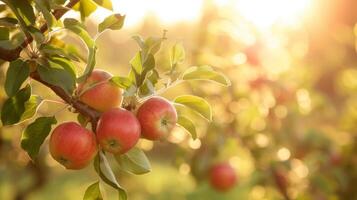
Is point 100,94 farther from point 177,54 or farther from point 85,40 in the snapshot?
point 177,54

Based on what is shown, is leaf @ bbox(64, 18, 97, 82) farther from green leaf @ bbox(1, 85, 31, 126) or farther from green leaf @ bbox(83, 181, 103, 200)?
green leaf @ bbox(83, 181, 103, 200)

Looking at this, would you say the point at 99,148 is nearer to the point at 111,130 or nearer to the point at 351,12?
the point at 111,130

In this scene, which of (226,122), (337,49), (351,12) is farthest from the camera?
(351,12)

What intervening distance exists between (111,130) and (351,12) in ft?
37.1

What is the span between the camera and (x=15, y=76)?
4.66ft

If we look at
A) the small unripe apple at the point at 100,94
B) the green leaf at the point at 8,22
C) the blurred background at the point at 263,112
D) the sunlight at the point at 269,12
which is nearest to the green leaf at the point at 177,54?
the small unripe apple at the point at 100,94

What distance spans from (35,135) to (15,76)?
16 cm

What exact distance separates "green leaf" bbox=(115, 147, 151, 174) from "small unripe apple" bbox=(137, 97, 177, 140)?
6 cm

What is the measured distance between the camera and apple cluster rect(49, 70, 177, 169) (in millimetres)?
1414

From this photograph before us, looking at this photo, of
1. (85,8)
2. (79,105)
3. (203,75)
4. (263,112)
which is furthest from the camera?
(263,112)

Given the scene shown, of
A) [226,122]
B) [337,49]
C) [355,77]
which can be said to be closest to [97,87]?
[226,122]

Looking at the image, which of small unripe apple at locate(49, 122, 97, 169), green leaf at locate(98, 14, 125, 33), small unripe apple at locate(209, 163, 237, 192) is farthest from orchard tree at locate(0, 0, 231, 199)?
small unripe apple at locate(209, 163, 237, 192)

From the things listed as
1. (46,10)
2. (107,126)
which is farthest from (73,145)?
(46,10)

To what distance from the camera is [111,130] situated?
139 centimetres
